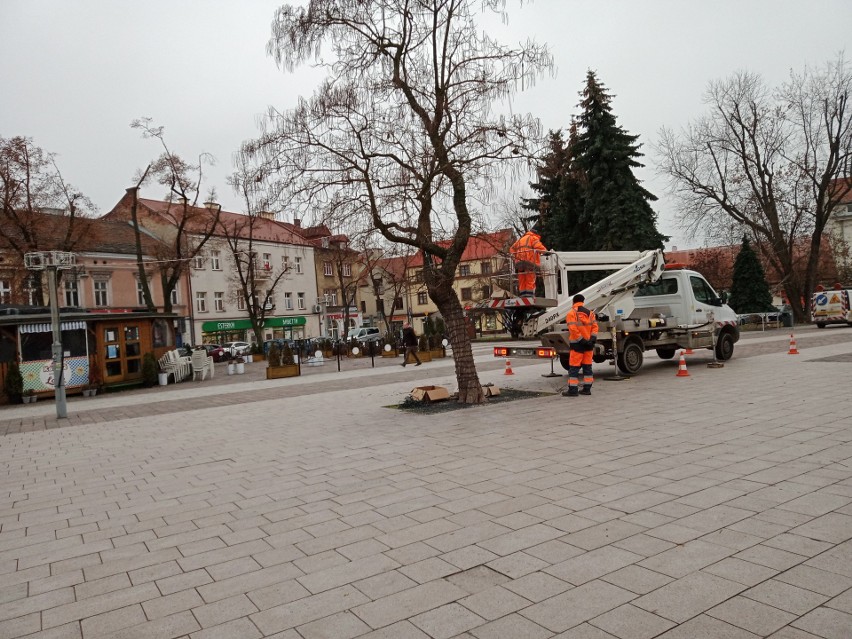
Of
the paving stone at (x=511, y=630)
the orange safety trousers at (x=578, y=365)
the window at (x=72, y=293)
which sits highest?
the window at (x=72, y=293)

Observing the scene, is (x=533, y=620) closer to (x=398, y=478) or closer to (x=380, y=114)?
(x=398, y=478)

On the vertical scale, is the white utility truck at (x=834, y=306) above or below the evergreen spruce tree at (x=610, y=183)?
below

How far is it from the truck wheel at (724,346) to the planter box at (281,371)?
1490 cm

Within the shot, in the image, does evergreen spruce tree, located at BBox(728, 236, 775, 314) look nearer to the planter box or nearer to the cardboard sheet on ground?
the planter box

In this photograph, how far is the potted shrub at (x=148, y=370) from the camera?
2239 cm

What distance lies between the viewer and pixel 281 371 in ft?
74.5

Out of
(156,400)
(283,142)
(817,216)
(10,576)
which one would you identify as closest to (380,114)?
(283,142)

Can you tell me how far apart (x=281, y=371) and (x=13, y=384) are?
28.3ft

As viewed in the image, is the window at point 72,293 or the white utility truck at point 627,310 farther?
the window at point 72,293

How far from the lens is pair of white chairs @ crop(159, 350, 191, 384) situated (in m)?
23.6

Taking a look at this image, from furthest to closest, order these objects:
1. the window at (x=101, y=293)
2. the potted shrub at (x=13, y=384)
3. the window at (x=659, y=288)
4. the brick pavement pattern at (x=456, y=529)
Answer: the window at (x=101, y=293) < the potted shrub at (x=13, y=384) < the window at (x=659, y=288) < the brick pavement pattern at (x=456, y=529)

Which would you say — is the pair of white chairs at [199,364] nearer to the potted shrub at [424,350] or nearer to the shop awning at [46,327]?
the shop awning at [46,327]

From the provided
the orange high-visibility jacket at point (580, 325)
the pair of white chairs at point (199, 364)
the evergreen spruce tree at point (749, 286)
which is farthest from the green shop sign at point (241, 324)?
the orange high-visibility jacket at point (580, 325)

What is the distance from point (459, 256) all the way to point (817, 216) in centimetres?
3426
